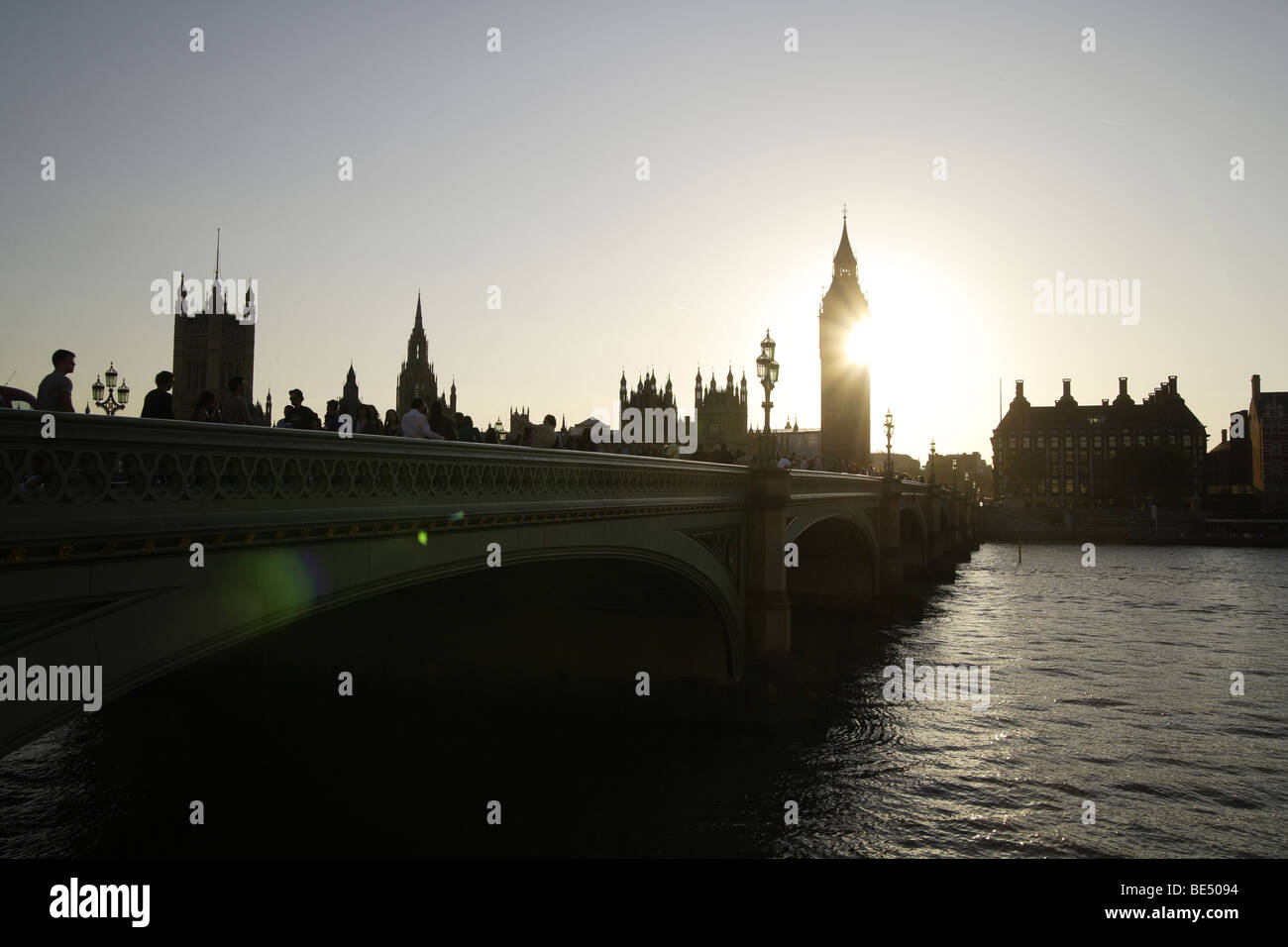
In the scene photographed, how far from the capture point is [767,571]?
21266 mm

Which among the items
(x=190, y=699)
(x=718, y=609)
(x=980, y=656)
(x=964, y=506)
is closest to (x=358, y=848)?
(x=718, y=609)

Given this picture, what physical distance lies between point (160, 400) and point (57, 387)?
1.48 meters

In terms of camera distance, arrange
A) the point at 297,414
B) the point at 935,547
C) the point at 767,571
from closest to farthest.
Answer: the point at 297,414
the point at 767,571
the point at 935,547

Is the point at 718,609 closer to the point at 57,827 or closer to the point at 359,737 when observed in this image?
the point at 359,737

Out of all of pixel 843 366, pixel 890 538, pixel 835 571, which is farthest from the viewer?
pixel 843 366

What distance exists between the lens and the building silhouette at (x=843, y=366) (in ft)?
455

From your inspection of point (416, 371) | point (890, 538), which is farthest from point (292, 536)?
point (416, 371)

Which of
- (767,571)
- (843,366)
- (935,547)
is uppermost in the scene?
(843,366)

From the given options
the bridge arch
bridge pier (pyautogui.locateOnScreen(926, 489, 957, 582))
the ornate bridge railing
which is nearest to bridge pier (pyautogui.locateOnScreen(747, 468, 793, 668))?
the ornate bridge railing

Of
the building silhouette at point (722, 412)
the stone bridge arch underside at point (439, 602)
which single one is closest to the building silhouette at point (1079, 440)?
the building silhouette at point (722, 412)

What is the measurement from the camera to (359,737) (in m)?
19.9

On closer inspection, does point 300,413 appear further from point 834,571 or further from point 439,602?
point 834,571
